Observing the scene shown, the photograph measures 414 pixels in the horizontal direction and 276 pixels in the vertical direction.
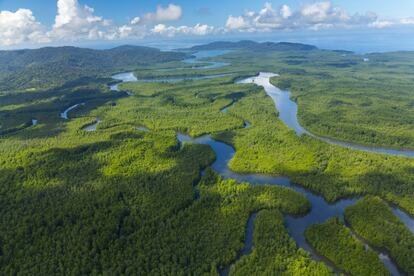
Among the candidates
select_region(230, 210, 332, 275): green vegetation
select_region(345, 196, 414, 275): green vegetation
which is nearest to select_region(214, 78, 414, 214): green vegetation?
select_region(345, 196, 414, 275): green vegetation

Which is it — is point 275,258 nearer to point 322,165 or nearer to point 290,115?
point 322,165

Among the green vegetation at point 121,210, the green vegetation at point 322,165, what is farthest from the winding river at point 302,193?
the green vegetation at point 121,210

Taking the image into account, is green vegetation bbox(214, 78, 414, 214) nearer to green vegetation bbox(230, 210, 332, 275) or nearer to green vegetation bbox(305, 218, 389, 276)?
green vegetation bbox(305, 218, 389, 276)

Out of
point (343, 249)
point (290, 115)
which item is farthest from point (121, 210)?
point (290, 115)

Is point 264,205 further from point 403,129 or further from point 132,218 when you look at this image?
point 403,129

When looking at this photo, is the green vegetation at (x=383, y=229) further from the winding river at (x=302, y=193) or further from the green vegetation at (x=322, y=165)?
the green vegetation at (x=322, y=165)

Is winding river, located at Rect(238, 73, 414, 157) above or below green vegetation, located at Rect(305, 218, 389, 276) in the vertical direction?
above
